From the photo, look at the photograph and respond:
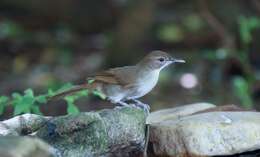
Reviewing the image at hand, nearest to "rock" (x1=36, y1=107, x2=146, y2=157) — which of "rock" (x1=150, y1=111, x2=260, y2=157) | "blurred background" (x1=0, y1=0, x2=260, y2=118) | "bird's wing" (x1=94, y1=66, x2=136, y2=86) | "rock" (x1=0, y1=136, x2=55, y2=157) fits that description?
"rock" (x1=150, y1=111, x2=260, y2=157)

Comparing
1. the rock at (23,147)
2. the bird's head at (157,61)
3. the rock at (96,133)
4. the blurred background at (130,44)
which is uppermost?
the blurred background at (130,44)

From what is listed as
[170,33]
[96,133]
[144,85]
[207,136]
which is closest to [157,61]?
[144,85]

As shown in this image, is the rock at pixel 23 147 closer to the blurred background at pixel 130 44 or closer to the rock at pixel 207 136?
the rock at pixel 207 136

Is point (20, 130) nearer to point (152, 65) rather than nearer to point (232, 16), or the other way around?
point (152, 65)

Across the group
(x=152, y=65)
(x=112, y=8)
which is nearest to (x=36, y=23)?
(x=112, y=8)

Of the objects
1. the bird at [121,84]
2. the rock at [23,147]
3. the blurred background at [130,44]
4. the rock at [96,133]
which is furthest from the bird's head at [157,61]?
the blurred background at [130,44]

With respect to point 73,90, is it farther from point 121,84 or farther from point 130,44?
point 130,44

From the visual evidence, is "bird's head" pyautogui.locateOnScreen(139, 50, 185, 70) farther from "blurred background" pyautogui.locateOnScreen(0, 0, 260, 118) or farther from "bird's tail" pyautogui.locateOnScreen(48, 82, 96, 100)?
"blurred background" pyautogui.locateOnScreen(0, 0, 260, 118)
